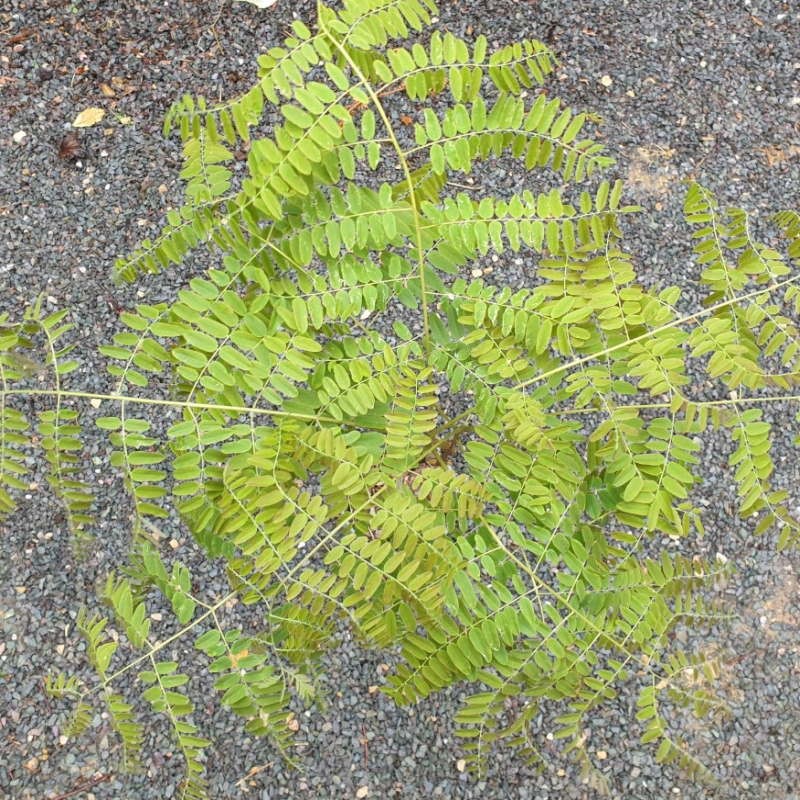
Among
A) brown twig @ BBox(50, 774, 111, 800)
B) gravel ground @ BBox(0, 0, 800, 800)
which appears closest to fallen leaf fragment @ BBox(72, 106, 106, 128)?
gravel ground @ BBox(0, 0, 800, 800)

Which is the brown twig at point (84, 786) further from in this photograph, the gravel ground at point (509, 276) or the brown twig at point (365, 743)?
the brown twig at point (365, 743)

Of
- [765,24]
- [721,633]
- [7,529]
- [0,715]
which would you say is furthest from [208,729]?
[765,24]

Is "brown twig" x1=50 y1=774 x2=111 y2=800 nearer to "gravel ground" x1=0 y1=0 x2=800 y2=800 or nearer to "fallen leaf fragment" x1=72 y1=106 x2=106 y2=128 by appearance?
"gravel ground" x1=0 y1=0 x2=800 y2=800

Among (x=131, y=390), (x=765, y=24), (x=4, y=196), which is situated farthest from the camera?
(x=765, y=24)

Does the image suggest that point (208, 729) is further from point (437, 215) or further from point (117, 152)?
point (117, 152)

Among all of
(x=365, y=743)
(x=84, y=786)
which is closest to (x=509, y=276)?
(x=365, y=743)

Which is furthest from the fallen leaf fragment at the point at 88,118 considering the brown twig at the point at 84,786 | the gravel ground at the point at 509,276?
the brown twig at the point at 84,786
